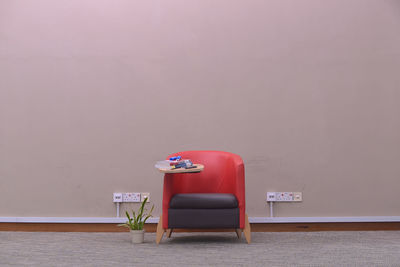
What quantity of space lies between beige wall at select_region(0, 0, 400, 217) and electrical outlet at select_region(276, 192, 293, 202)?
5cm

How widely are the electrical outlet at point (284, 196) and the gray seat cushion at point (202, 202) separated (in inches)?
32.4

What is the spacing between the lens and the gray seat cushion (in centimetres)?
333

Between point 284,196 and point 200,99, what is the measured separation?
128 centimetres

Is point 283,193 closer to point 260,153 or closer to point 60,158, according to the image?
point 260,153

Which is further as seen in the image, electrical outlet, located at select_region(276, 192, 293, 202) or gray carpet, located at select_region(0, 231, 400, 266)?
electrical outlet, located at select_region(276, 192, 293, 202)

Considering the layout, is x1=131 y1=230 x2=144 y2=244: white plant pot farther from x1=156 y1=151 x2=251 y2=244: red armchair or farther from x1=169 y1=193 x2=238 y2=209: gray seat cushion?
x1=169 y1=193 x2=238 y2=209: gray seat cushion

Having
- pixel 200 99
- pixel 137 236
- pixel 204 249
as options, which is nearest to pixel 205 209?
pixel 204 249

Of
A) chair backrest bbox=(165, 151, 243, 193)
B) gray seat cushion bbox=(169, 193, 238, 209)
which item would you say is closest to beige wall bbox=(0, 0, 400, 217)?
chair backrest bbox=(165, 151, 243, 193)

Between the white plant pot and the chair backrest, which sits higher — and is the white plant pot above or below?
below

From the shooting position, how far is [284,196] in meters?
4.05

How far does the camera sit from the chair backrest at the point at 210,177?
3755 mm

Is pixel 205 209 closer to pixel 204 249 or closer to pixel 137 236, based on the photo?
pixel 204 249

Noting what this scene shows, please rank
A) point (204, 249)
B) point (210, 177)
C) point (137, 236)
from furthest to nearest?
point (210, 177)
point (137, 236)
point (204, 249)

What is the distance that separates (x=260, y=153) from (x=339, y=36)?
1.45m
